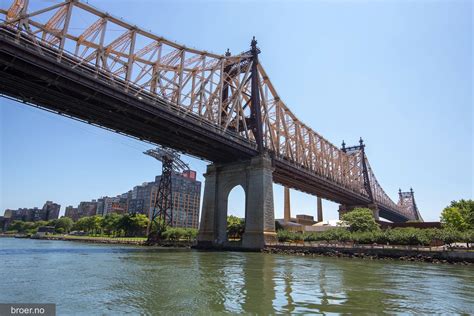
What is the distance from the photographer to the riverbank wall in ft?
106

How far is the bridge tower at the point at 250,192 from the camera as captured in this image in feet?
166

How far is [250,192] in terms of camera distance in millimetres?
53344

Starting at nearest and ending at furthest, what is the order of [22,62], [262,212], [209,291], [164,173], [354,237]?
[209,291] → [22,62] → [354,237] → [262,212] → [164,173]

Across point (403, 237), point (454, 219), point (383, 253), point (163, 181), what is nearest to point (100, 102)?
point (383, 253)

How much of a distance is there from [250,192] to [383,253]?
21800 millimetres

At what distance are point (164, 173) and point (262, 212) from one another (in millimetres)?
38718

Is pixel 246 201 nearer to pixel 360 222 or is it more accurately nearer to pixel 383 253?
pixel 360 222

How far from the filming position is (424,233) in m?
41.9

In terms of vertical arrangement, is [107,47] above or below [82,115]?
above

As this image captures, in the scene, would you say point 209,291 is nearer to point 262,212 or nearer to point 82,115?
point 82,115

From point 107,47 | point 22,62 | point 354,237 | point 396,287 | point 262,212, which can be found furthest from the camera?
point 262,212

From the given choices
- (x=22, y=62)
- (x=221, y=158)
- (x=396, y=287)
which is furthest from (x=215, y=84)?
(x=396, y=287)

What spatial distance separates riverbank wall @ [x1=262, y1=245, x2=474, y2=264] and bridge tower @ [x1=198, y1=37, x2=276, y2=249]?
4.16 metres

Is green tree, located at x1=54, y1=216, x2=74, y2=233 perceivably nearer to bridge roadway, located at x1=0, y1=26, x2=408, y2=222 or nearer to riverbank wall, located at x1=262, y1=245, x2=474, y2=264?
bridge roadway, located at x1=0, y1=26, x2=408, y2=222
